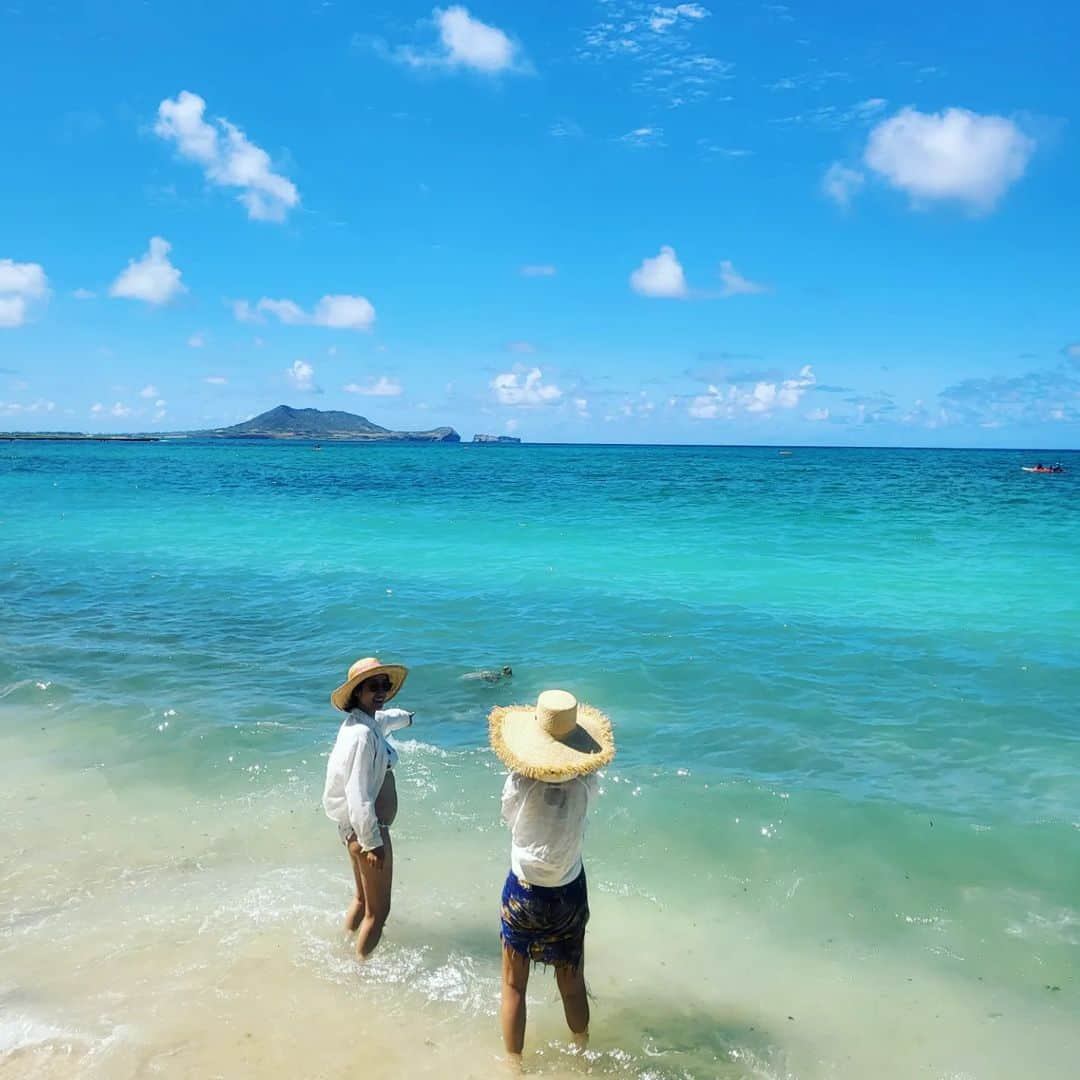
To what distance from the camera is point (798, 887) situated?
624cm

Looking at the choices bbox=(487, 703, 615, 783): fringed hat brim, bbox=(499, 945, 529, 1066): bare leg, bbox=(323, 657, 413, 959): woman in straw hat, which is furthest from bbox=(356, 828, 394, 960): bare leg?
bbox=(487, 703, 615, 783): fringed hat brim

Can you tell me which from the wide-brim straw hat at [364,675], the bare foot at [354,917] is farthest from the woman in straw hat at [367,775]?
the bare foot at [354,917]

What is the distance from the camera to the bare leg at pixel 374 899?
4.82m

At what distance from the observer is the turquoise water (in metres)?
5.12

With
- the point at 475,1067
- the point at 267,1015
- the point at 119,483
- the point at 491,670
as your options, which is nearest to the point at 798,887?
the point at 475,1067

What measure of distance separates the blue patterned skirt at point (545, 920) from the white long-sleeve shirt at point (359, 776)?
899 millimetres

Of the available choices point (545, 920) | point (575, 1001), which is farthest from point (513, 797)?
point (575, 1001)

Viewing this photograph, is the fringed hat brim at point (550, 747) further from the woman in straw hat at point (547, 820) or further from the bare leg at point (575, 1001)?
the bare leg at point (575, 1001)

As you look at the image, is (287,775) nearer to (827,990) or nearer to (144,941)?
(144,941)

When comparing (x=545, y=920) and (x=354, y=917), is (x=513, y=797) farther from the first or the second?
(x=354, y=917)

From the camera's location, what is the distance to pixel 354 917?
17.4ft

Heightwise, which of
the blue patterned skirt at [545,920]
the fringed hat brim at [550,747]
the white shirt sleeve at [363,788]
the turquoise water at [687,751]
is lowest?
the turquoise water at [687,751]

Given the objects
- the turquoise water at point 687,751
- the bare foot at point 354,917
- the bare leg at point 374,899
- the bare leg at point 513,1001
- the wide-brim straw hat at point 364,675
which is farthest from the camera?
the bare foot at point 354,917

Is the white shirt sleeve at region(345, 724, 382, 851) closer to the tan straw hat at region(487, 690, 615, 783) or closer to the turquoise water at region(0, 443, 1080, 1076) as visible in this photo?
the tan straw hat at region(487, 690, 615, 783)
